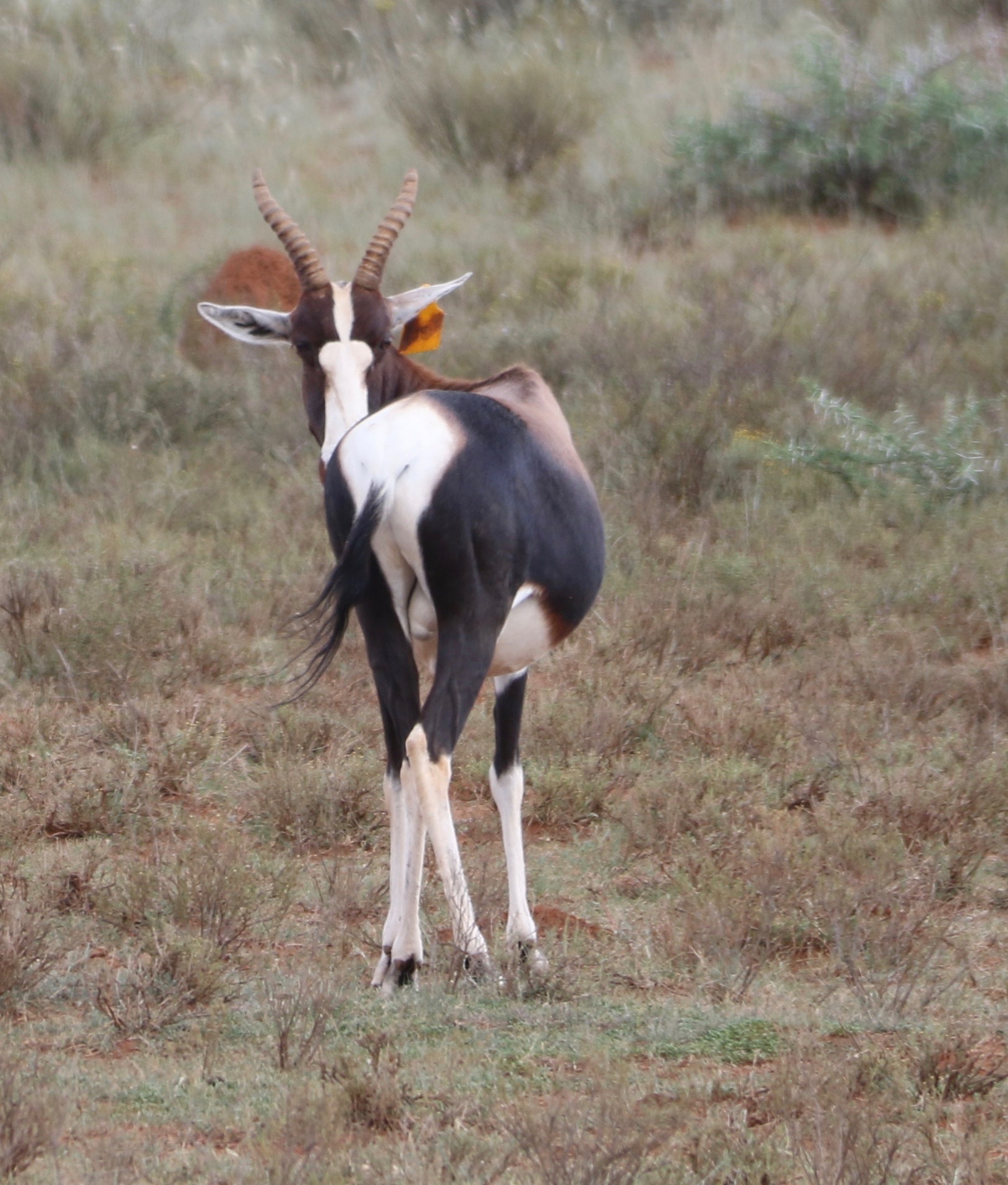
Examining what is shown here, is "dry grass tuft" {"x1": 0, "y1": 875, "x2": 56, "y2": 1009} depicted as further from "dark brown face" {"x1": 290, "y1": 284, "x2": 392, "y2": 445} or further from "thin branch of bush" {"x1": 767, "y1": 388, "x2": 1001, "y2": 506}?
"thin branch of bush" {"x1": 767, "y1": 388, "x2": 1001, "y2": 506}

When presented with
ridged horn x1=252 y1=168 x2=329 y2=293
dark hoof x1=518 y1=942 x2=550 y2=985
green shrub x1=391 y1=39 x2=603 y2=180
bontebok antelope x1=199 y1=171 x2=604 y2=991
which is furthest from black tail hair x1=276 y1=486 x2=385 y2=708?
green shrub x1=391 y1=39 x2=603 y2=180

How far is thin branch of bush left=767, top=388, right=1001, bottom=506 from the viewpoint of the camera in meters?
9.48

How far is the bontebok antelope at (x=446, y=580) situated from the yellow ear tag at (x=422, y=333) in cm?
89

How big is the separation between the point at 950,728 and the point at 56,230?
10.6 m

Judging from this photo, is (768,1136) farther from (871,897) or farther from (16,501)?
(16,501)

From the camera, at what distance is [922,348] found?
11.2 m

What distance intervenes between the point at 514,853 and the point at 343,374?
63.9 inches

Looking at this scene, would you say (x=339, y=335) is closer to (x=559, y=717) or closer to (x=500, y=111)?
(x=559, y=717)

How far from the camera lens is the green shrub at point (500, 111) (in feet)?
55.0

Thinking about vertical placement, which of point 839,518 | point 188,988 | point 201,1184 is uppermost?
point 201,1184

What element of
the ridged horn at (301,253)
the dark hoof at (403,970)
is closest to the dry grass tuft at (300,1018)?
the dark hoof at (403,970)

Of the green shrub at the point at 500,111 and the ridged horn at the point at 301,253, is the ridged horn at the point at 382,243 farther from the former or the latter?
the green shrub at the point at 500,111

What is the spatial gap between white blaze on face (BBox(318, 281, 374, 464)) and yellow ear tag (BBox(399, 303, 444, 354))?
0.67 meters

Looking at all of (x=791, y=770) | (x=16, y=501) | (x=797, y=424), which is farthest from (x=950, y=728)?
(x=16, y=501)
